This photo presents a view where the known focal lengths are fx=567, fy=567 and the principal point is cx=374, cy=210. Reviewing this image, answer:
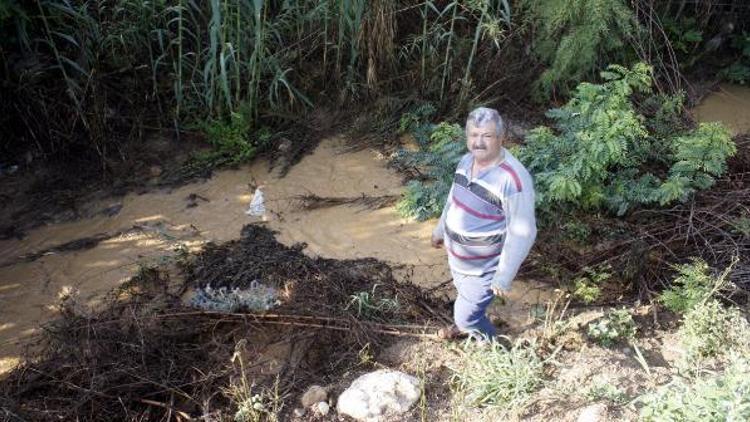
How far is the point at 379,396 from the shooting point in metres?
2.71

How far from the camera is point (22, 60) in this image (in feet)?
16.2

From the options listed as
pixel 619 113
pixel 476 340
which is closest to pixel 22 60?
pixel 476 340

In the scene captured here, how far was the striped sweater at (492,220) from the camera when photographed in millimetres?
2379

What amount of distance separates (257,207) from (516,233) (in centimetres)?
293

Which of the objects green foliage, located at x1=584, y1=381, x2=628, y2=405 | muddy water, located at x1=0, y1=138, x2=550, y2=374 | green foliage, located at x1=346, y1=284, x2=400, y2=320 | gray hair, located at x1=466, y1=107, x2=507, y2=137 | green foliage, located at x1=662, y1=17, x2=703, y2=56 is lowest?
muddy water, located at x1=0, y1=138, x2=550, y2=374

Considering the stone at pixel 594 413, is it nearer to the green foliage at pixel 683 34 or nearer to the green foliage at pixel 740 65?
the green foliage at pixel 683 34

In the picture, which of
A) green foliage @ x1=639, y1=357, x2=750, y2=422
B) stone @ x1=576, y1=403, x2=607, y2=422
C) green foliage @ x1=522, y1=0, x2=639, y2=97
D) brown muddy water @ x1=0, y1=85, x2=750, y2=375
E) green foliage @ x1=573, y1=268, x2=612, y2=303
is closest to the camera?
green foliage @ x1=639, y1=357, x2=750, y2=422

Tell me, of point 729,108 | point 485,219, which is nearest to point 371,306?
point 485,219

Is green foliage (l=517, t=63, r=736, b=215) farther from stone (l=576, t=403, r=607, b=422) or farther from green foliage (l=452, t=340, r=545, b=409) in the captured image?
stone (l=576, t=403, r=607, b=422)

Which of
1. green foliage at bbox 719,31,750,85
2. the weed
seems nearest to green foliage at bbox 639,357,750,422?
the weed

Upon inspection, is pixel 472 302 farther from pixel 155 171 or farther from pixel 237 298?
pixel 155 171

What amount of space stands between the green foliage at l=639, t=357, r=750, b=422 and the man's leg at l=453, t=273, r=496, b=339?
85 centimetres

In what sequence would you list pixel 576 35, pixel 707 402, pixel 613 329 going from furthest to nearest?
pixel 576 35 → pixel 613 329 → pixel 707 402

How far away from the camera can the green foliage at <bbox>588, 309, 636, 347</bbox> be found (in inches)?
122
